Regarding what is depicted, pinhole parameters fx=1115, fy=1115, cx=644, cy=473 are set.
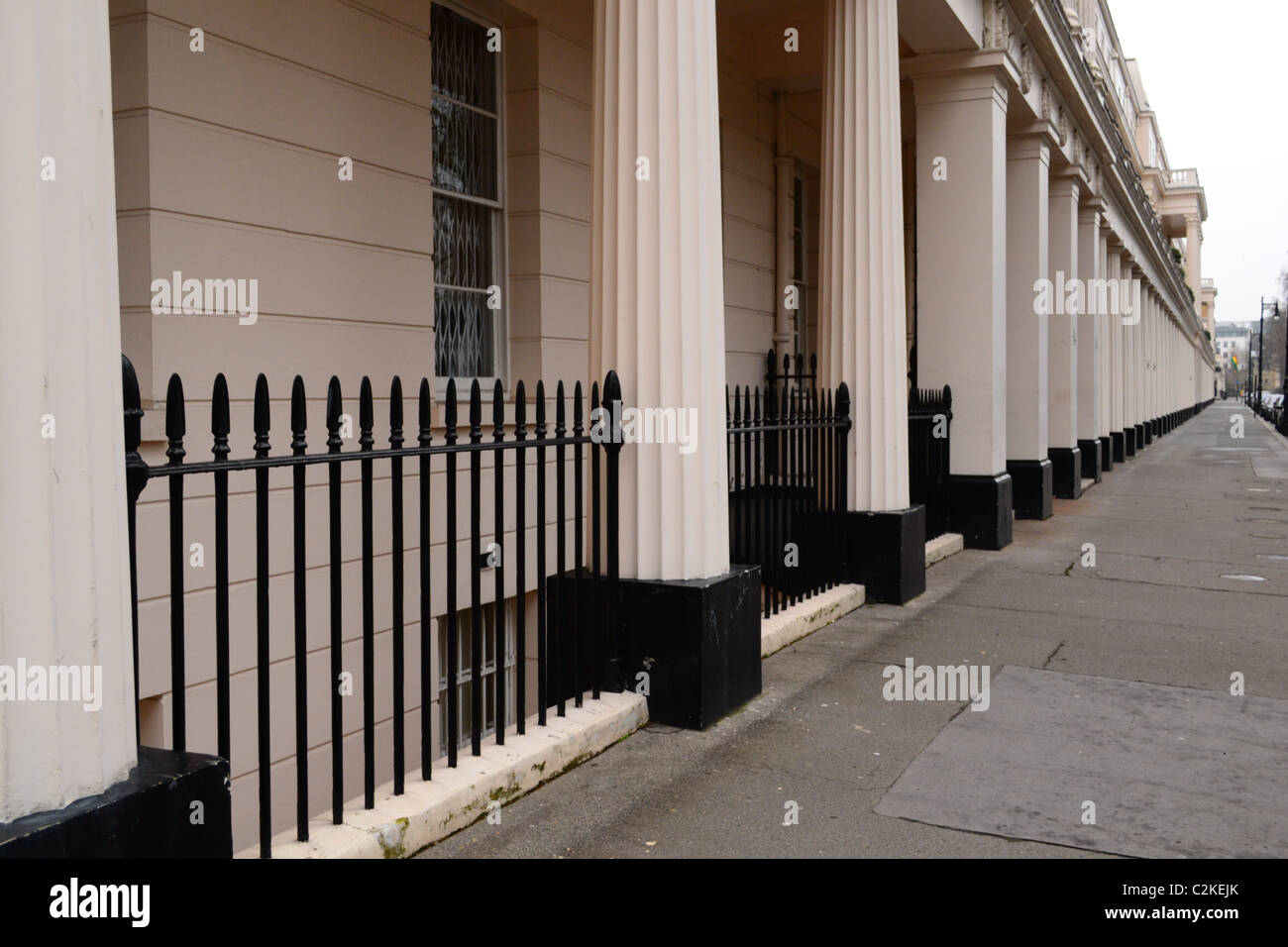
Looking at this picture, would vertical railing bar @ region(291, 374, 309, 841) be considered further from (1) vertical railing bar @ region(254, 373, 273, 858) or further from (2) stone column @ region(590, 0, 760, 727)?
(2) stone column @ region(590, 0, 760, 727)

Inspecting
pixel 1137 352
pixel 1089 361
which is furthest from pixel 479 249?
pixel 1137 352

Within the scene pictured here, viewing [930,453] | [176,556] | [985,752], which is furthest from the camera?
[930,453]

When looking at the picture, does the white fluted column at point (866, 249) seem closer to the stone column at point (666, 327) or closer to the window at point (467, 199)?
the window at point (467, 199)

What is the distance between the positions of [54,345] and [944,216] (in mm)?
9835

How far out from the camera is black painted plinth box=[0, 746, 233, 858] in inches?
90.3

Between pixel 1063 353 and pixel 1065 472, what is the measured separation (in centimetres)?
169

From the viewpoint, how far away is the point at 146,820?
2.50 metres

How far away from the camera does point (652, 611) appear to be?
16.2ft

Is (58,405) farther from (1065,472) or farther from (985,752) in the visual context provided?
(1065,472)

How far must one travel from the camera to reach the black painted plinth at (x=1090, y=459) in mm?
18703

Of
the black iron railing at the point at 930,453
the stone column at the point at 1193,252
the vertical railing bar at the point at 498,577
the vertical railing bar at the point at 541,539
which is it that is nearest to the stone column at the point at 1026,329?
the black iron railing at the point at 930,453
